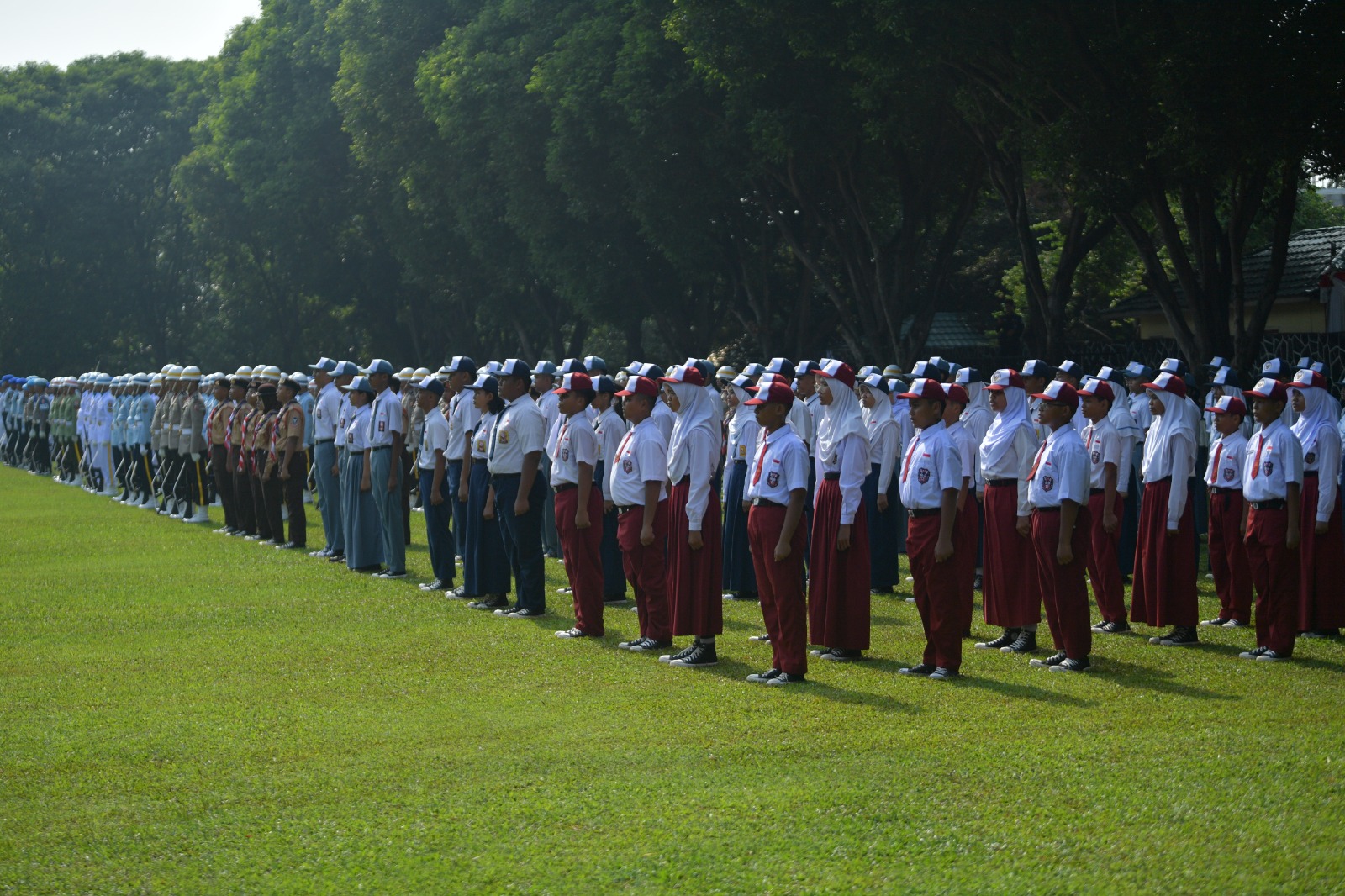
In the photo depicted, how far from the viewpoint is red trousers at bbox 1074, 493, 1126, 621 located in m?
12.3

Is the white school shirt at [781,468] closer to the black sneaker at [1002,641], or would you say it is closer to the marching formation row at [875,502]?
the marching formation row at [875,502]

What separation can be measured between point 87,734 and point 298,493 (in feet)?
34.2

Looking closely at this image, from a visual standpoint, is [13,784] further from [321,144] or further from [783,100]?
[321,144]

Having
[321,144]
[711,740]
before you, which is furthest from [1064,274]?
[321,144]

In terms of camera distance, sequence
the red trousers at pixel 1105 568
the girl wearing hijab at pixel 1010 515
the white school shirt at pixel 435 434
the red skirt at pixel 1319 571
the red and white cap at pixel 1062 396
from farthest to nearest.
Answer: the white school shirt at pixel 435 434 → the red trousers at pixel 1105 568 → the red skirt at pixel 1319 571 → the girl wearing hijab at pixel 1010 515 → the red and white cap at pixel 1062 396

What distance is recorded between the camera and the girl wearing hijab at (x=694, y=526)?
10.8m

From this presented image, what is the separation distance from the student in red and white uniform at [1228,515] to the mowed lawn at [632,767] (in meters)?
0.43

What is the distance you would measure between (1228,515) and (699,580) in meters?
4.45

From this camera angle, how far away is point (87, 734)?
8.57 meters

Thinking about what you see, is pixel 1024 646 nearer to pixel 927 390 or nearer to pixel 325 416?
pixel 927 390

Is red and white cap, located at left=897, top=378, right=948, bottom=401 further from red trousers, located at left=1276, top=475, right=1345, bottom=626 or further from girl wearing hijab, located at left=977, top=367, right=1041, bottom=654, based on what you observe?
red trousers, located at left=1276, top=475, right=1345, bottom=626

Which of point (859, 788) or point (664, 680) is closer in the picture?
point (859, 788)

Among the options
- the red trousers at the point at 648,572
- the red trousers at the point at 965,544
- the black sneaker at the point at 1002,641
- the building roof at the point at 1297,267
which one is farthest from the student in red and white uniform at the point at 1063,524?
the building roof at the point at 1297,267

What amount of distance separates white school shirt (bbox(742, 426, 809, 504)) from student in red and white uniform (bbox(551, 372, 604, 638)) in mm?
2367
